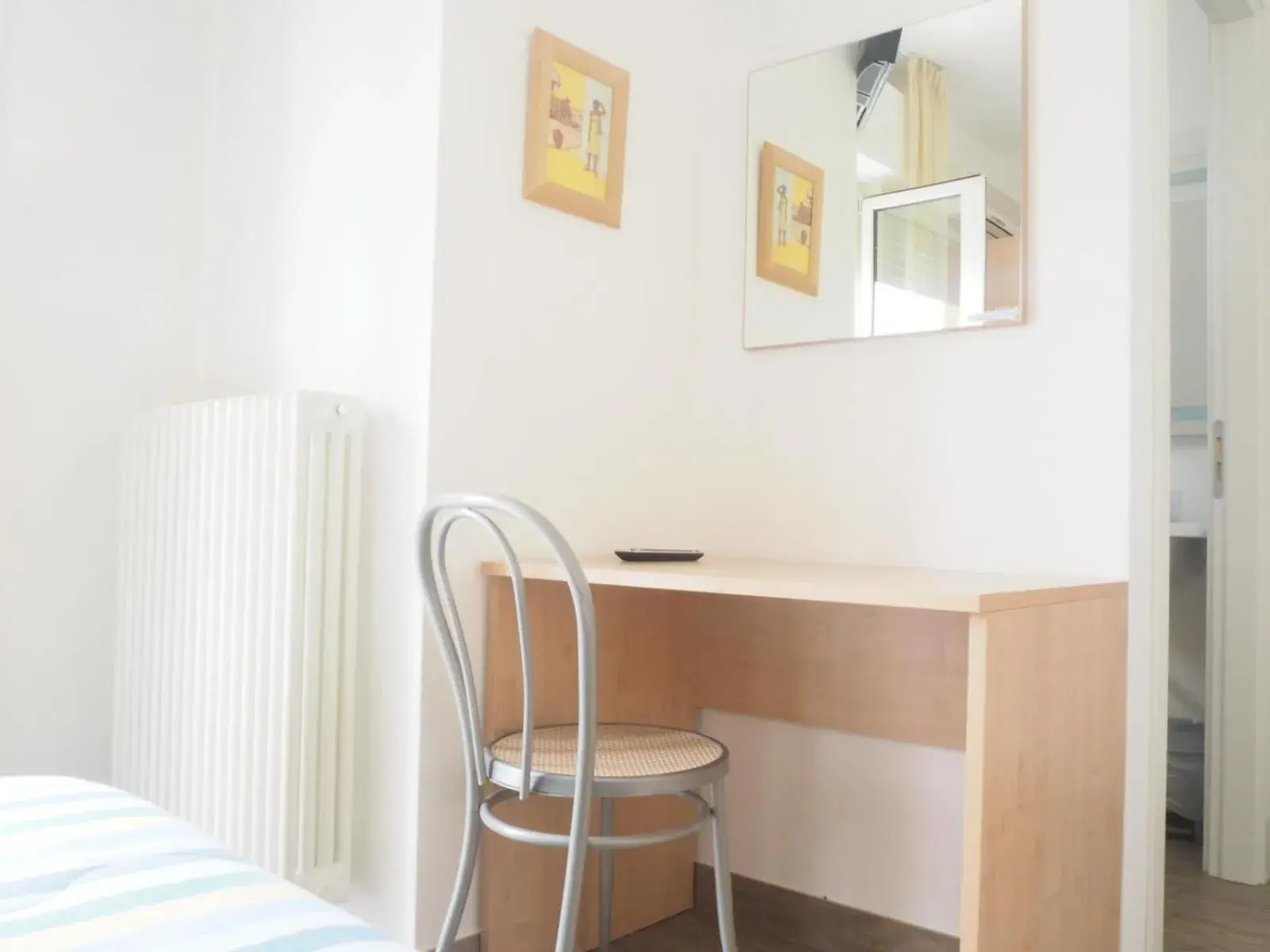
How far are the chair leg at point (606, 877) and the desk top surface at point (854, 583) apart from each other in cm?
42

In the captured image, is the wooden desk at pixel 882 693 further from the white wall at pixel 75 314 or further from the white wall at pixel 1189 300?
the white wall at pixel 1189 300

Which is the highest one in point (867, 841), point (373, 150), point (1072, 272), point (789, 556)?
point (373, 150)

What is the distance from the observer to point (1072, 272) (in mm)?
1756

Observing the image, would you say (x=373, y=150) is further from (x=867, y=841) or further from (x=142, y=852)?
(x=867, y=841)

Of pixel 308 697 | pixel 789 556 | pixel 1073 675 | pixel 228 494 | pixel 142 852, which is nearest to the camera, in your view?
pixel 142 852

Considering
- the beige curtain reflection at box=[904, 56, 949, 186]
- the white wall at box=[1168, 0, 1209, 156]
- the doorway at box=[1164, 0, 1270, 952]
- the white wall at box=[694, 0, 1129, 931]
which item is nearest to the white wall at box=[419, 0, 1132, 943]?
the white wall at box=[694, 0, 1129, 931]

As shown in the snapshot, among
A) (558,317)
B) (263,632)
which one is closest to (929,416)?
(558,317)

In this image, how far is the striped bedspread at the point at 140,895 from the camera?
65cm

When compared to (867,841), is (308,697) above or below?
above

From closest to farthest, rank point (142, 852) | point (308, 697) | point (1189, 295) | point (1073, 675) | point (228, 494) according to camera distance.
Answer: point (142, 852) < point (1073, 675) < point (308, 697) < point (228, 494) < point (1189, 295)

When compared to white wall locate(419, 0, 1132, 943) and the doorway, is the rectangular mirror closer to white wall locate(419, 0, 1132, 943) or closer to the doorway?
white wall locate(419, 0, 1132, 943)

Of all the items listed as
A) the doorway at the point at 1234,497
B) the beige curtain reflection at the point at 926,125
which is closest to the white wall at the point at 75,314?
the beige curtain reflection at the point at 926,125

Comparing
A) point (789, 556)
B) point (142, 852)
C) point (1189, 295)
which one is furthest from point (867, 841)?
point (1189, 295)

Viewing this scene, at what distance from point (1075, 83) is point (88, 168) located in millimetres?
1888
